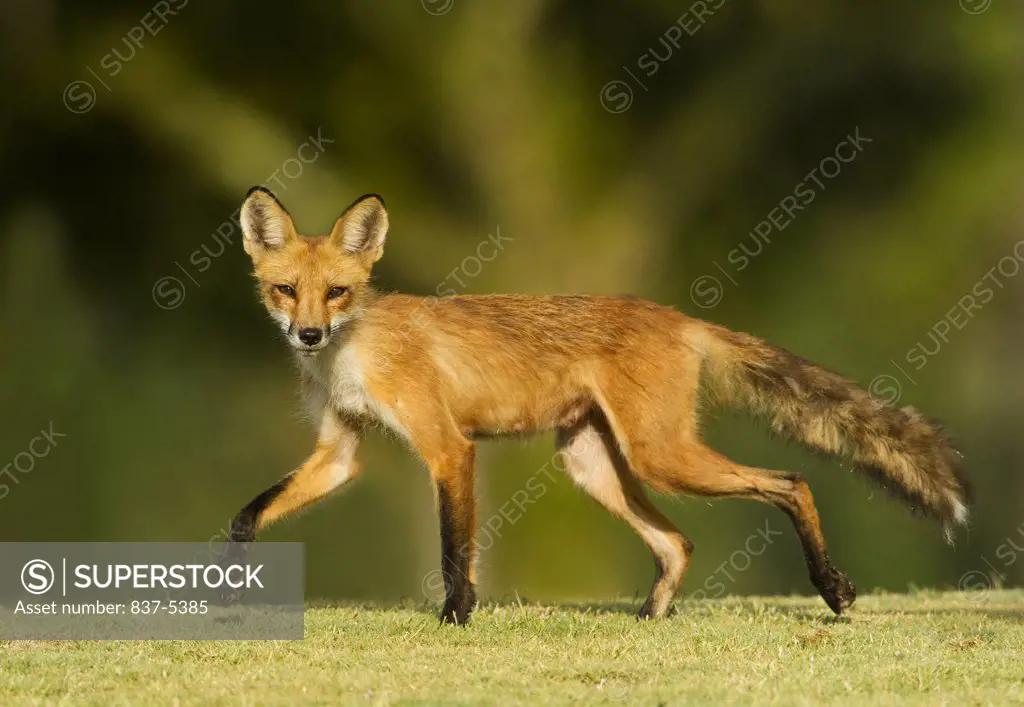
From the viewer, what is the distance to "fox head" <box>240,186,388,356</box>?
22.5 feet

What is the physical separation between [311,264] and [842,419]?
123 inches

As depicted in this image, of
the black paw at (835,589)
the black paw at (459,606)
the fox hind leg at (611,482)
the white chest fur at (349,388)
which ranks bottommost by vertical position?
the black paw at (459,606)

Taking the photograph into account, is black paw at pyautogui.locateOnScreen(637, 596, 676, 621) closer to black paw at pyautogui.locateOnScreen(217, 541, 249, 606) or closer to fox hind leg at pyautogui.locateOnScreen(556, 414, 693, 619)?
fox hind leg at pyautogui.locateOnScreen(556, 414, 693, 619)

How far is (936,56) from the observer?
41.4ft

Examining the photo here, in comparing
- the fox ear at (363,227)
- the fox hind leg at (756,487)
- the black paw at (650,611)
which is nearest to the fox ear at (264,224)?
the fox ear at (363,227)

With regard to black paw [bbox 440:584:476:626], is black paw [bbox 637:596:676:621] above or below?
above

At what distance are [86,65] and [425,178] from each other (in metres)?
3.18

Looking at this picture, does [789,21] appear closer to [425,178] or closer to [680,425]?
[425,178]

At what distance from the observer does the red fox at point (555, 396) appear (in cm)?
704

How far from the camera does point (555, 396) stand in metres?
7.58

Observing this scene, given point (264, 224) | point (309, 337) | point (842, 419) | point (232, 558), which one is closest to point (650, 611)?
point (842, 419)

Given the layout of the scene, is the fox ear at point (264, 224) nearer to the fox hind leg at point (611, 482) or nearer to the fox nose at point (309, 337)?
the fox nose at point (309, 337)

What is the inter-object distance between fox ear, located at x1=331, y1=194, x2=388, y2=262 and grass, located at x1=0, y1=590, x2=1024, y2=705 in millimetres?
2024

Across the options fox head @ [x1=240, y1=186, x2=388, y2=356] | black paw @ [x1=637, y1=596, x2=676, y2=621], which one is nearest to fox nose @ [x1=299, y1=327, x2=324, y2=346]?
fox head @ [x1=240, y1=186, x2=388, y2=356]
